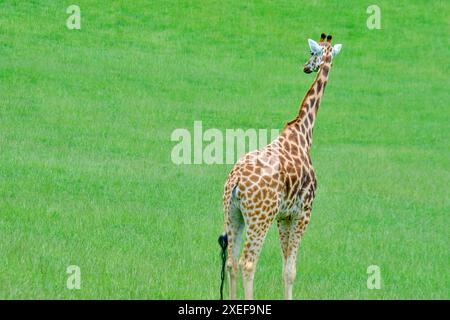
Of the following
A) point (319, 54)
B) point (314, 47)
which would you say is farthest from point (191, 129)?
point (314, 47)

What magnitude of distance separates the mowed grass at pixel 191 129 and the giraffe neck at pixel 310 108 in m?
2.25

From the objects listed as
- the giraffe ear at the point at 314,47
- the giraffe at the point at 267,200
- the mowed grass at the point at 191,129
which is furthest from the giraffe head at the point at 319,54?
the mowed grass at the point at 191,129

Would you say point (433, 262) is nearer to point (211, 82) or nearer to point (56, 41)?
point (211, 82)

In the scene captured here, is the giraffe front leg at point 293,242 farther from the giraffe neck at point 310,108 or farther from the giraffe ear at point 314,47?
the giraffe ear at point 314,47

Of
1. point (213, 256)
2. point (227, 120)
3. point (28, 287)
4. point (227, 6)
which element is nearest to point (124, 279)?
point (28, 287)

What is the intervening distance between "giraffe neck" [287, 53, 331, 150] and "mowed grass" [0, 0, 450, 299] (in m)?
2.25

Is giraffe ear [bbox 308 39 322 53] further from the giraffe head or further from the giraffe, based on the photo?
the giraffe

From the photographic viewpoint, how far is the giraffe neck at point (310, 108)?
34.8 feet

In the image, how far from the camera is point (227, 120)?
27281 millimetres

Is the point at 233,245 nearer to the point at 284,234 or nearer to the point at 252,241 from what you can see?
the point at 252,241

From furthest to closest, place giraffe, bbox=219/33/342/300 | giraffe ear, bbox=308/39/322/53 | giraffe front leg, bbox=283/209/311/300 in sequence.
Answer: giraffe ear, bbox=308/39/322/53
giraffe front leg, bbox=283/209/311/300
giraffe, bbox=219/33/342/300

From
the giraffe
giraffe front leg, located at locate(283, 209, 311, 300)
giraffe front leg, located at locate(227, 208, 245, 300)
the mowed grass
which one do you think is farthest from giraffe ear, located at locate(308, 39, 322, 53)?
the mowed grass

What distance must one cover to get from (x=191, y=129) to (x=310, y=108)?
1494 cm

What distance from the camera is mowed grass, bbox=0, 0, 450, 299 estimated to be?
12.7 m
